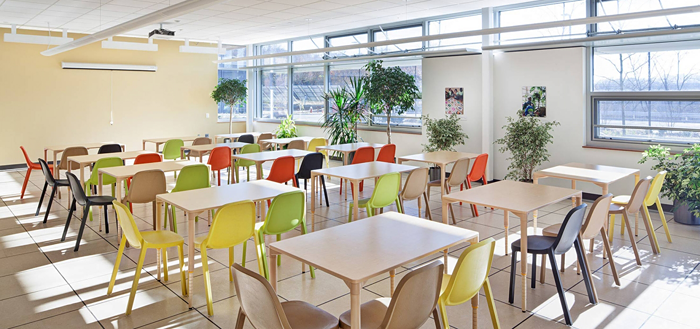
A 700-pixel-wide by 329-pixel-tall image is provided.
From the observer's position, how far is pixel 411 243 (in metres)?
2.83

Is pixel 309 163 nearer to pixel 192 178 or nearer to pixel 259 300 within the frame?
pixel 192 178

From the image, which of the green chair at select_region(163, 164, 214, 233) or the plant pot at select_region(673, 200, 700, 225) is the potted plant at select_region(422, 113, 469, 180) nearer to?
the plant pot at select_region(673, 200, 700, 225)

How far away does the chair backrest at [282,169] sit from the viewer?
6.26 meters

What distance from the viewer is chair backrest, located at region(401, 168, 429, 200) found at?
5.18 metres

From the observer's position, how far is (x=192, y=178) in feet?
17.3

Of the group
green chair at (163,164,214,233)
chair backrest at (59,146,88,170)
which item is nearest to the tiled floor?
green chair at (163,164,214,233)

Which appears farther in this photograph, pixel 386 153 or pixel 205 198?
pixel 386 153

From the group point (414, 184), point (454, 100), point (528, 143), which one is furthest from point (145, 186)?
point (454, 100)

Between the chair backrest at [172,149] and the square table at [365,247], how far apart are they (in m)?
6.30

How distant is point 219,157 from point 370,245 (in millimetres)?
5378

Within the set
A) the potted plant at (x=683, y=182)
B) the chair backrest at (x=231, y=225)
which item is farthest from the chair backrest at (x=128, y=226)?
the potted plant at (x=683, y=182)

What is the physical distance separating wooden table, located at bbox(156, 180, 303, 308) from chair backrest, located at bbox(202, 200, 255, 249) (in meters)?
0.16

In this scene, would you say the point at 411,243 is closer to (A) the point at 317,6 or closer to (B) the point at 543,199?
(B) the point at 543,199

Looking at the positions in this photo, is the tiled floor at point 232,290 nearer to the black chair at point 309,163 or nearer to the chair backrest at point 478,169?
the chair backrest at point 478,169
